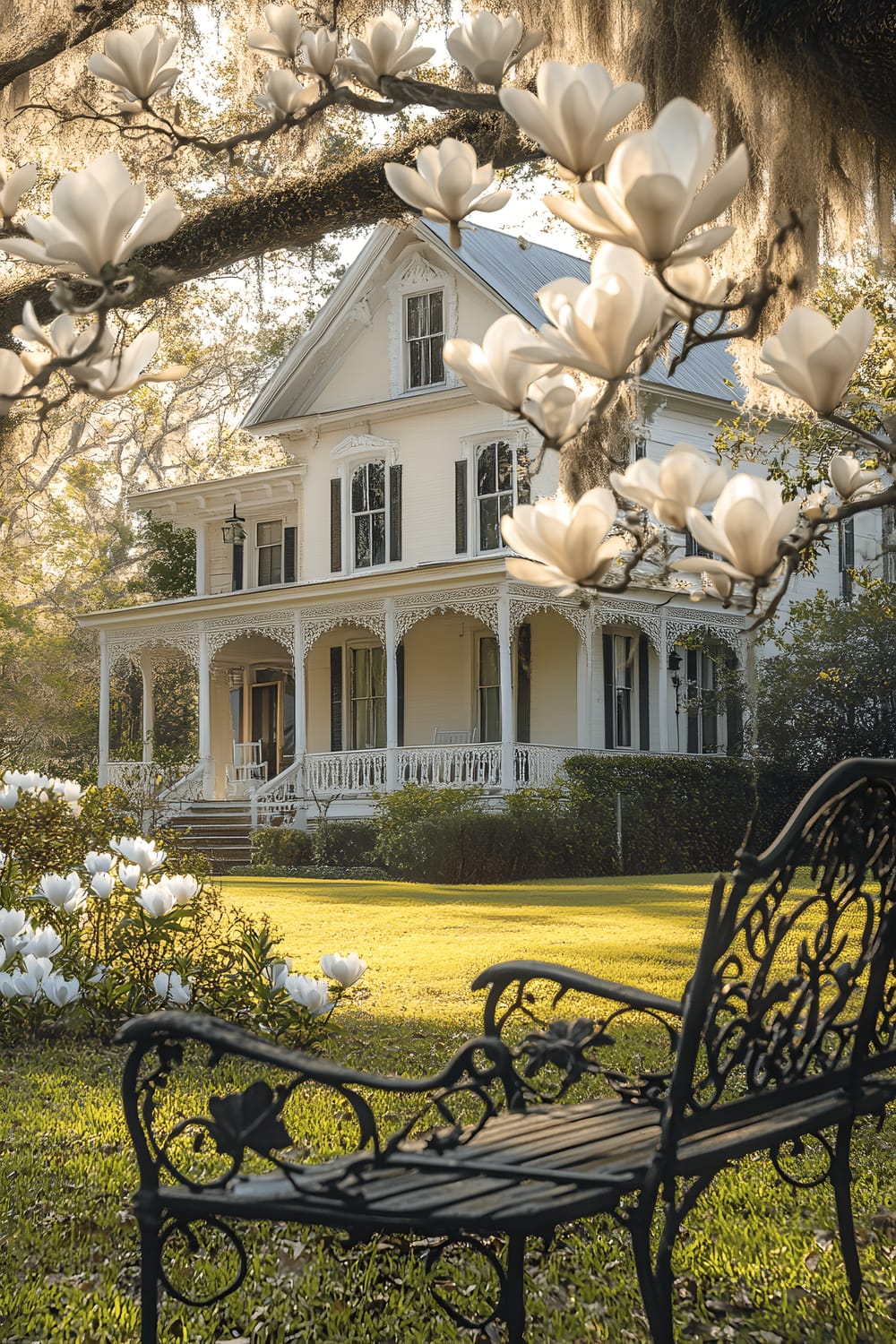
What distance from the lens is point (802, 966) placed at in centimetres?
302

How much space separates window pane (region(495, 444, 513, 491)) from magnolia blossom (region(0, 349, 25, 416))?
18.7 m

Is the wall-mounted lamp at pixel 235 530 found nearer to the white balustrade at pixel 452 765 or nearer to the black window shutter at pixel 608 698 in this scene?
the white balustrade at pixel 452 765

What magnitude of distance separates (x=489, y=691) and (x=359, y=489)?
4118 millimetres

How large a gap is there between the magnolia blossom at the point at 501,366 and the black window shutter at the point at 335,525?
20224 mm

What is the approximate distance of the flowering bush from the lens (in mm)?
5230

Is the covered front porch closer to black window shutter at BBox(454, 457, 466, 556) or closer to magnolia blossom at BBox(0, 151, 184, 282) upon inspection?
black window shutter at BBox(454, 457, 466, 556)

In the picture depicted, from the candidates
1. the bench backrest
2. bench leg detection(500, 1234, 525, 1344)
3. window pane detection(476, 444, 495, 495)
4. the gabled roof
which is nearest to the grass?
bench leg detection(500, 1234, 525, 1344)

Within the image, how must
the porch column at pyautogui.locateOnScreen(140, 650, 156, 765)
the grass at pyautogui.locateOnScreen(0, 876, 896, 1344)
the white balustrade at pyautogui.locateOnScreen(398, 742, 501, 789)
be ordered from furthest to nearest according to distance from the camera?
1. the porch column at pyautogui.locateOnScreen(140, 650, 156, 765)
2. the white balustrade at pyautogui.locateOnScreen(398, 742, 501, 789)
3. the grass at pyautogui.locateOnScreen(0, 876, 896, 1344)

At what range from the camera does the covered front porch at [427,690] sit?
19.2 m

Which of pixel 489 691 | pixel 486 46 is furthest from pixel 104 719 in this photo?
pixel 486 46

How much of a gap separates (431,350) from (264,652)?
645cm

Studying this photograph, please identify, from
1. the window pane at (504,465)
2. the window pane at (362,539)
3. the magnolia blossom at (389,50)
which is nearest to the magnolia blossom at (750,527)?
the magnolia blossom at (389,50)

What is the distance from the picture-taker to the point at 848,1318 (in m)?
3.16

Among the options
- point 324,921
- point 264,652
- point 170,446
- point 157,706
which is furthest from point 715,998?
point 170,446
